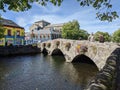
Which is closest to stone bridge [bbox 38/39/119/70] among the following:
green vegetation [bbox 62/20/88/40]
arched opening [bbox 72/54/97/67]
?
arched opening [bbox 72/54/97/67]

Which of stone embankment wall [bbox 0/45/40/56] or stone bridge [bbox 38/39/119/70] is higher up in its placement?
Result: stone bridge [bbox 38/39/119/70]

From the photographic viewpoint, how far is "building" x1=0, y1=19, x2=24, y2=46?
54.2m

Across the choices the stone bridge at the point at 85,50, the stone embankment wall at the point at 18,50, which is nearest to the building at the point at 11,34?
the stone embankment wall at the point at 18,50

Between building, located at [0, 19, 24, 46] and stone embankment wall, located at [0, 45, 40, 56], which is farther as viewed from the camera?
building, located at [0, 19, 24, 46]

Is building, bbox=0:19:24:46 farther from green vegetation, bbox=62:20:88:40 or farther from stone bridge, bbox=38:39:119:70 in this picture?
green vegetation, bbox=62:20:88:40

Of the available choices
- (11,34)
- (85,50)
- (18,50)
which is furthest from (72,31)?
(85,50)

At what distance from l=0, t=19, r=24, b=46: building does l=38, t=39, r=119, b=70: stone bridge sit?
675 inches

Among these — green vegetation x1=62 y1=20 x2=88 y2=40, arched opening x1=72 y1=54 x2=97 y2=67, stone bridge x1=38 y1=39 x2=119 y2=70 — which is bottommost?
arched opening x1=72 y1=54 x2=97 y2=67

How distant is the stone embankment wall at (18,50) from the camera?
138 ft

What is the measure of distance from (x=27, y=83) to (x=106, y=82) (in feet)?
41.4

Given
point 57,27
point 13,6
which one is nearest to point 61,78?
point 13,6

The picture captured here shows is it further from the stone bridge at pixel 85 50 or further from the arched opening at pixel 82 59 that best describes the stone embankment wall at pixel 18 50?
the arched opening at pixel 82 59

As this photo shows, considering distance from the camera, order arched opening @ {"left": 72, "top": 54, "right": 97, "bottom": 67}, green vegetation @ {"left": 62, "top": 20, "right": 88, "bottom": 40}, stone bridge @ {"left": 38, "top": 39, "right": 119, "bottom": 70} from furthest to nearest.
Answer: green vegetation @ {"left": 62, "top": 20, "right": 88, "bottom": 40}
arched opening @ {"left": 72, "top": 54, "right": 97, "bottom": 67}
stone bridge @ {"left": 38, "top": 39, "right": 119, "bottom": 70}

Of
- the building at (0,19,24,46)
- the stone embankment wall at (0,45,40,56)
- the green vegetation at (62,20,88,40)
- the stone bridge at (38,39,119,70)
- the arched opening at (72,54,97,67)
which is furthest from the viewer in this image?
the green vegetation at (62,20,88,40)
